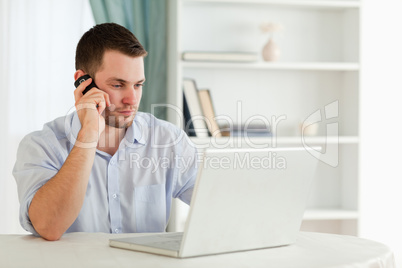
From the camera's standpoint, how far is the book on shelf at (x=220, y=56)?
291 cm

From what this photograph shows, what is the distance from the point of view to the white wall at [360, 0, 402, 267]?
11.0 feet

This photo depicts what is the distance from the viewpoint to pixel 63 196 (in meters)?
1.57

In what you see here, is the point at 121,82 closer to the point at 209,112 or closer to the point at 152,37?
the point at 209,112

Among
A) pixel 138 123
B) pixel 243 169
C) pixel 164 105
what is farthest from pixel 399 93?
pixel 243 169

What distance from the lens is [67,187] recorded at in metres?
1.58

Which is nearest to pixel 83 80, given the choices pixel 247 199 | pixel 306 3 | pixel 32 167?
pixel 32 167

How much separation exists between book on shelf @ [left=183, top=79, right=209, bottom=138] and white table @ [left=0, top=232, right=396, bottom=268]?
1562 mm

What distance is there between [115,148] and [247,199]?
0.82m

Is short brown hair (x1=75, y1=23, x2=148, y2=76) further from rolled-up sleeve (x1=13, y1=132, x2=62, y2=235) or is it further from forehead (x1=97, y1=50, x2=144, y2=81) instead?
rolled-up sleeve (x1=13, y1=132, x2=62, y2=235)

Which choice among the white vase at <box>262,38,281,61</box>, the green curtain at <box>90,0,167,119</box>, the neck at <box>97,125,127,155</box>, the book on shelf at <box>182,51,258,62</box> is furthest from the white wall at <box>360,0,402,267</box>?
the neck at <box>97,125,127,155</box>

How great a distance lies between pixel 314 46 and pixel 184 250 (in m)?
2.37

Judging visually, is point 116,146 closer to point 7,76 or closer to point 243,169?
point 243,169

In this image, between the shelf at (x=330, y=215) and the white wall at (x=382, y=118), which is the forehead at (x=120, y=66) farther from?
the white wall at (x=382, y=118)

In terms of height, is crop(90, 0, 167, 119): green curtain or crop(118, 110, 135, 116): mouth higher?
crop(90, 0, 167, 119): green curtain
